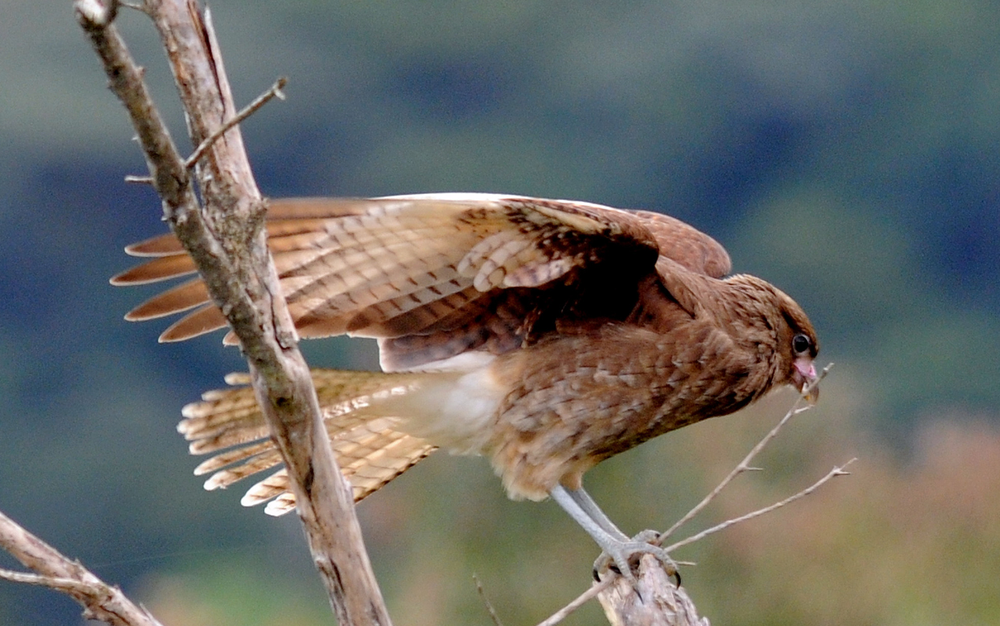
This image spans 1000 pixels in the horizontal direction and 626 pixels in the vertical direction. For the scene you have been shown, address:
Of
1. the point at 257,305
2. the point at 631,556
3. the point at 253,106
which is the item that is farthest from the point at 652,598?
the point at 253,106

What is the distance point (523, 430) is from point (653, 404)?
1.29 ft

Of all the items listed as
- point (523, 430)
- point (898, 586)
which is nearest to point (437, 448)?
point (523, 430)

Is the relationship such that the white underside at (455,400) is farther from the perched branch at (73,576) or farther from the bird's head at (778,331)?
the perched branch at (73,576)

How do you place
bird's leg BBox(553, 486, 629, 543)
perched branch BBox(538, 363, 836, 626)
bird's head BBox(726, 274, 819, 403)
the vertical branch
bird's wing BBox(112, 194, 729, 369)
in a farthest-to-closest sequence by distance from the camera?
1. bird's head BBox(726, 274, 819, 403)
2. bird's leg BBox(553, 486, 629, 543)
3. perched branch BBox(538, 363, 836, 626)
4. bird's wing BBox(112, 194, 729, 369)
5. the vertical branch

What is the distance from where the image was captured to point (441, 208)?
119 inches

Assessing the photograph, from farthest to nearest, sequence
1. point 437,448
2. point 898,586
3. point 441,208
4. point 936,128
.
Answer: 1. point 936,128
2. point 898,586
3. point 437,448
4. point 441,208

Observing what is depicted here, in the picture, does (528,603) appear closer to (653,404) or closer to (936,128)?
(653,404)

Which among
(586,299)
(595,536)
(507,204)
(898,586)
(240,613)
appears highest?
(507,204)

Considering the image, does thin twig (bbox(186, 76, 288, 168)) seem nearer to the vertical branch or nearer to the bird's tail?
the vertical branch

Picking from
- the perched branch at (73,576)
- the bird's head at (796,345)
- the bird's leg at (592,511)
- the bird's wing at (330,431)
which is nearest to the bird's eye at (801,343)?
the bird's head at (796,345)

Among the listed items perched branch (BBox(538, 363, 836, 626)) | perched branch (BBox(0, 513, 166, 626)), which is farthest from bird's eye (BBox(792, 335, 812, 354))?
perched branch (BBox(0, 513, 166, 626))

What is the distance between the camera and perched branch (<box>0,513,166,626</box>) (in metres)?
2.21

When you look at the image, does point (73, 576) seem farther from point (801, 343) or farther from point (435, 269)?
point (801, 343)

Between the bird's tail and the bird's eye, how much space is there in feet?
3.83
